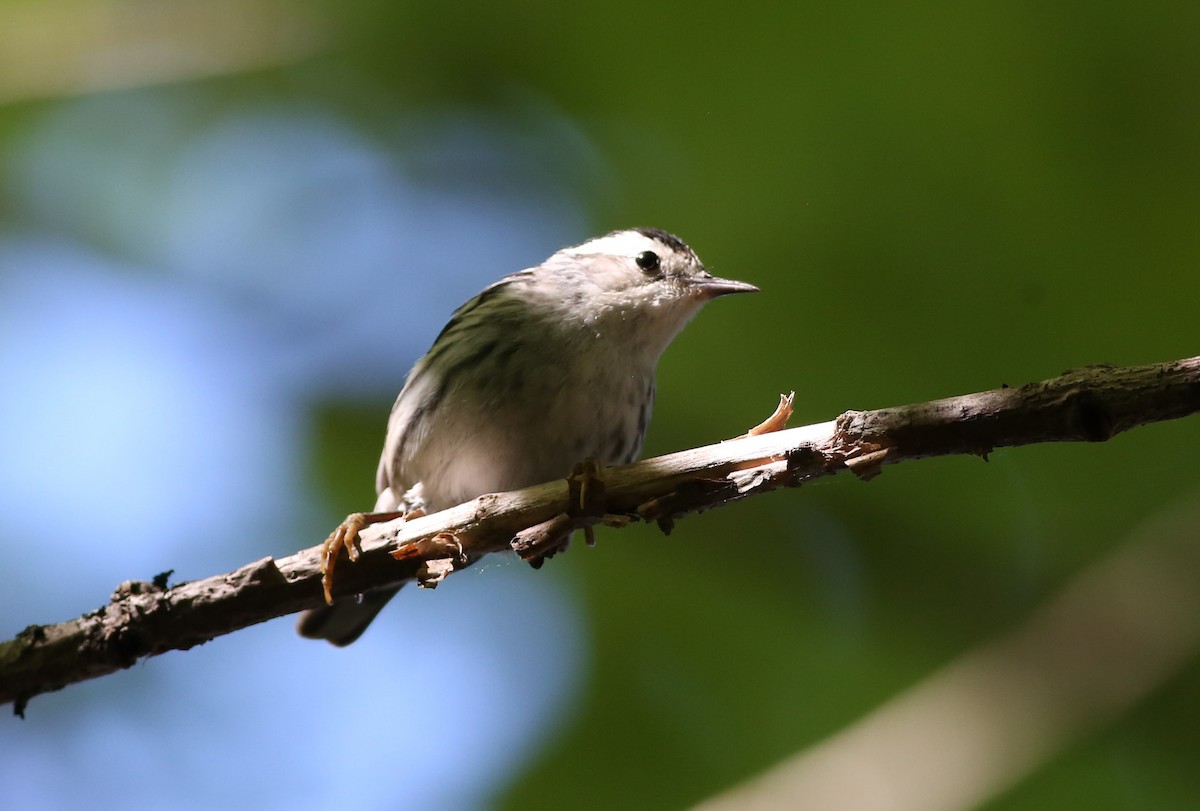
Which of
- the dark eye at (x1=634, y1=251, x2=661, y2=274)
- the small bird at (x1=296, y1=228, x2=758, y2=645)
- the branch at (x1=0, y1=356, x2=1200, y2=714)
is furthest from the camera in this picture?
the dark eye at (x1=634, y1=251, x2=661, y2=274)

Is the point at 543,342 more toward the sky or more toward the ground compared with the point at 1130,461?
more toward the sky

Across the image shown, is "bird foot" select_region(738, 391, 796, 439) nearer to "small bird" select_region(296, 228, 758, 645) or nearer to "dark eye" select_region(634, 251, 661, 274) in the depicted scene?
"small bird" select_region(296, 228, 758, 645)

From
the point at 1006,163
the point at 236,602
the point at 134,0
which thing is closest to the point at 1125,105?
the point at 1006,163

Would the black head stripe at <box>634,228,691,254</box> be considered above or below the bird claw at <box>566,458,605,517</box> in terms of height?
above

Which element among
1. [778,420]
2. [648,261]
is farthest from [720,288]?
[778,420]

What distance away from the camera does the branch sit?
1508mm

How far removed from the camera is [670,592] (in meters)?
4.13

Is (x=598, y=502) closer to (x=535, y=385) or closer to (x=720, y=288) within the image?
(x=535, y=385)

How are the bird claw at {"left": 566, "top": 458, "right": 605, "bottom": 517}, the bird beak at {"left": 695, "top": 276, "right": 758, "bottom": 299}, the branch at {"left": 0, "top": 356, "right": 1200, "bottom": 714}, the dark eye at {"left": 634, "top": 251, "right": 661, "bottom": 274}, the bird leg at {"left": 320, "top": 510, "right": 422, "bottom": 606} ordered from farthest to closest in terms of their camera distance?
1. the dark eye at {"left": 634, "top": 251, "right": 661, "bottom": 274}
2. the bird beak at {"left": 695, "top": 276, "right": 758, "bottom": 299}
3. the bird leg at {"left": 320, "top": 510, "right": 422, "bottom": 606}
4. the bird claw at {"left": 566, "top": 458, "right": 605, "bottom": 517}
5. the branch at {"left": 0, "top": 356, "right": 1200, "bottom": 714}

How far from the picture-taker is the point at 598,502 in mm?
1901

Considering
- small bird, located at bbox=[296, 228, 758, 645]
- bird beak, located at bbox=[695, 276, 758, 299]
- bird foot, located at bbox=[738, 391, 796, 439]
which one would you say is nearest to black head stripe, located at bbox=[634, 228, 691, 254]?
small bird, located at bbox=[296, 228, 758, 645]

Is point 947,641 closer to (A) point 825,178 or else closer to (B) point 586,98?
(A) point 825,178

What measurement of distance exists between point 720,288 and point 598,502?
3.96 feet

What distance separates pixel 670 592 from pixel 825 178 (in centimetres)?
176
